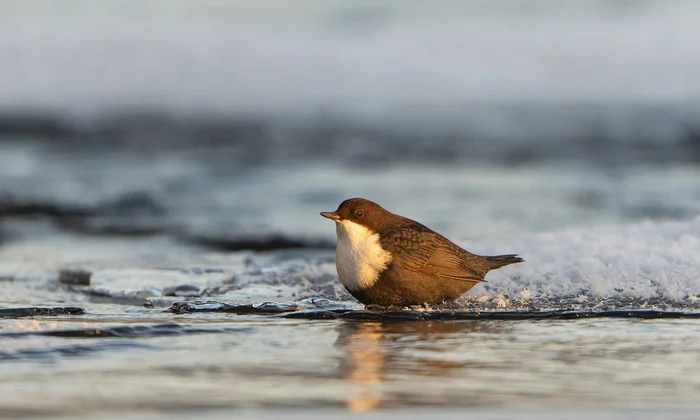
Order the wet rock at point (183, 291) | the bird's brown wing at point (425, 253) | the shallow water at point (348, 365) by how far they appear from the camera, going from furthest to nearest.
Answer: the wet rock at point (183, 291)
the bird's brown wing at point (425, 253)
the shallow water at point (348, 365)

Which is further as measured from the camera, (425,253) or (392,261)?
(425,253)

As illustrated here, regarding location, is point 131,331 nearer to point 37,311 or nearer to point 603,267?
point 37,311

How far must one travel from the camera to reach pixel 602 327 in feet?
19.2

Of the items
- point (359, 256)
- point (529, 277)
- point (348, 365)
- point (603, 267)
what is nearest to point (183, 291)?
point (359, 256)

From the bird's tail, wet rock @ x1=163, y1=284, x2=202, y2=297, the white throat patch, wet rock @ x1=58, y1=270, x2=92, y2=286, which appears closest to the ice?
the bird's tail

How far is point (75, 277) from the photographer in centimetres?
859

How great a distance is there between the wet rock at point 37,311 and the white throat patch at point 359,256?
4.90ft

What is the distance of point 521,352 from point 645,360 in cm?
54

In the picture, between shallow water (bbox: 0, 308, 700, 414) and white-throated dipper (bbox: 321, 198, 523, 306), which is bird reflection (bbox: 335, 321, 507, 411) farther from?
white-throated dipper (bbox: 321, 198, 523, 306)

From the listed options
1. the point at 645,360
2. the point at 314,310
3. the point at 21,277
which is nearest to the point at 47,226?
the point at 21,277

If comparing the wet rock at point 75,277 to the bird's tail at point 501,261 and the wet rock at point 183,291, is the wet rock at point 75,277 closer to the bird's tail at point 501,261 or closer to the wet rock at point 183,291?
the wet rock at point 183,291

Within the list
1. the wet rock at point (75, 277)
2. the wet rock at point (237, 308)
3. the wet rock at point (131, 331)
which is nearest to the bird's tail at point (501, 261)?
the wet rock at point (237, 308)

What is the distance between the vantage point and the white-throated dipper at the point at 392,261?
6.54m

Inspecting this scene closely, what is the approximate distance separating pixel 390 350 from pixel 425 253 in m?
1.57
